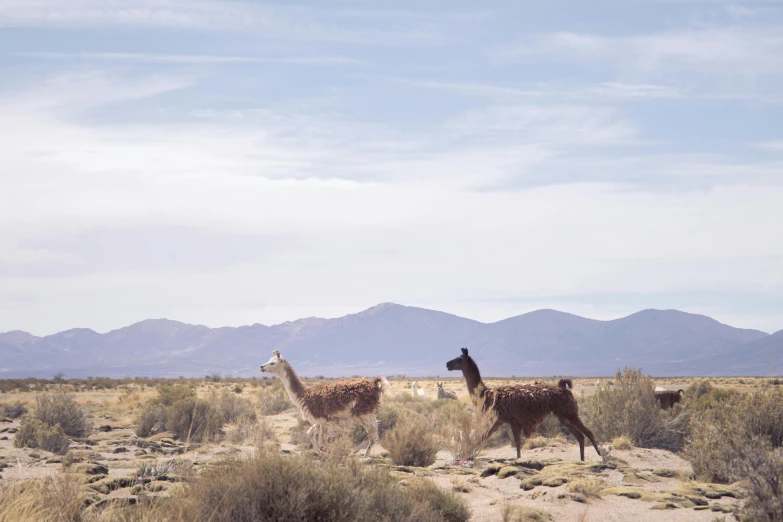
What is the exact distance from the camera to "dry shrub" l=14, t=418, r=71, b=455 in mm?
18438

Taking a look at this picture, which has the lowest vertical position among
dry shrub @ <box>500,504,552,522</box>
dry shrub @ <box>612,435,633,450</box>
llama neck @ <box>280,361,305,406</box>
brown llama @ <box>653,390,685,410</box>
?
dry shrub @ <box>500,504,552,522</box>

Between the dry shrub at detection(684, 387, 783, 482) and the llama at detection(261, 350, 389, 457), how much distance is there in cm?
590

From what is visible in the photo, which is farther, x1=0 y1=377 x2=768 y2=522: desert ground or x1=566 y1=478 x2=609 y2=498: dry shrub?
x1=566 y1=478 x2=609 y2=498: dry shrub

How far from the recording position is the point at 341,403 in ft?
51.4

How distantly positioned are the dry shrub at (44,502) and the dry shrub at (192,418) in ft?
43.3

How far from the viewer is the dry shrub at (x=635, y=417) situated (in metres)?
18.5

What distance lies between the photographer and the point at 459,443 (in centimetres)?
1628

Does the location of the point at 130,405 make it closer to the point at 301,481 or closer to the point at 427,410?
the point at 427,410

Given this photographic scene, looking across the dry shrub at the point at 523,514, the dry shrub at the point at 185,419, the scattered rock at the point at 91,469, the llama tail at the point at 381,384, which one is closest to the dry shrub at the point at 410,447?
the llama tail at the point at 381,384

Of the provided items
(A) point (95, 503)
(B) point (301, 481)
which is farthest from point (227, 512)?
(A) point (95, 503)

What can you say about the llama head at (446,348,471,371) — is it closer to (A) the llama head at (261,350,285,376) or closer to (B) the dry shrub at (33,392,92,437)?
(A) the llama head at (261,350,285,376)

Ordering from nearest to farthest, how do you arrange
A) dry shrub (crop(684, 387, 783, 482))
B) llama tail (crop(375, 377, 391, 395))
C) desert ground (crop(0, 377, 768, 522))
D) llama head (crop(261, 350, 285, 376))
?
desert ground (crop(0, 377, 768, 522))
dry shrub (crop(684, 387, 783, 482))
llama tail (crop(375, 377, 391, 395))
llama head (crop(261, 350, 285, 376))

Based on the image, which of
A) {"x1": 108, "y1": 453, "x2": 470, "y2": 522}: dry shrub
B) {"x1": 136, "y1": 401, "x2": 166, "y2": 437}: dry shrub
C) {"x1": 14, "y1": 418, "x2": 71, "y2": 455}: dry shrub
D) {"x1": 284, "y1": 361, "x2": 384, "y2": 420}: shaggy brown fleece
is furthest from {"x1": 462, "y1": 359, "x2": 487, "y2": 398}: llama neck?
{"x1": 136, "y1": 401, "x2": 166, "y2": 437}: dry shrub

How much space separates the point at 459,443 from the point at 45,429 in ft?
32.3
